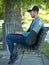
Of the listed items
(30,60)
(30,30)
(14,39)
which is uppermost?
(30,30)

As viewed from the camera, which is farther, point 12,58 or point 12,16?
point 12,16

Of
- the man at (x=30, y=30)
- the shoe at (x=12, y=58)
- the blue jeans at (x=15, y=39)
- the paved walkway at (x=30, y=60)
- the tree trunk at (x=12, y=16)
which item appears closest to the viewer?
the man at (x=30, y=30)

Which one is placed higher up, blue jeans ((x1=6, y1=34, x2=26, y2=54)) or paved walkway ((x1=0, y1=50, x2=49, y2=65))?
blue jeans ((x1=6, y1=34, x2=26, y2=54))

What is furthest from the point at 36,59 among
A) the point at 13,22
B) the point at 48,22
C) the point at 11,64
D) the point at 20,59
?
the point at 48,22

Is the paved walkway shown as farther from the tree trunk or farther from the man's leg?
the tree trunk

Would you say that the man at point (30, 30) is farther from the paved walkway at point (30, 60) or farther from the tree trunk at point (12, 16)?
the tree trunk at point (12, 16)

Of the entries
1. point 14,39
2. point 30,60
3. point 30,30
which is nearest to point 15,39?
point 14,39

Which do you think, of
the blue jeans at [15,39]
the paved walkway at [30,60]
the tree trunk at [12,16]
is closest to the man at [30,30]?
the blue jeans at [15,39]

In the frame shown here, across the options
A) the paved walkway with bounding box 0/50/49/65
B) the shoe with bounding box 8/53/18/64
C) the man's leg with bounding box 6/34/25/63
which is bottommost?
the paved walkway with bounding box 0/50/49/65

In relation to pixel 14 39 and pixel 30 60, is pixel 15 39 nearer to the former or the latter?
pixel 14 39

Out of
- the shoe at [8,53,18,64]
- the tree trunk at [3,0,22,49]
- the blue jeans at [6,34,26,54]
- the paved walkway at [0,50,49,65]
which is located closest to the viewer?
the blue jeans at [6,34,26,54]

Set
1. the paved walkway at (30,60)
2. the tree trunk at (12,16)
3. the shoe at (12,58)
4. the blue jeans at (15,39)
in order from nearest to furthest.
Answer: the blue jeans at (15,39) → the shoe at (12,58) → the paved walkway at (30,60) → the tree trunk at (12,16)

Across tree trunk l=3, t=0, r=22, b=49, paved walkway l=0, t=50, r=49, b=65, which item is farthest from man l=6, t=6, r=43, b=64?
tree trunk l=3, t=0, r=22, b=49

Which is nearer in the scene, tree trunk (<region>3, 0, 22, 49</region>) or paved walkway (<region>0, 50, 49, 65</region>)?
paved walkway (<region>0, 50, 49, 65</region>)
